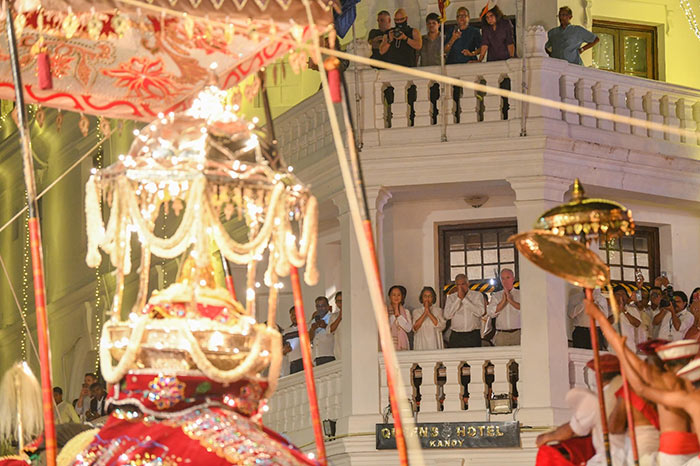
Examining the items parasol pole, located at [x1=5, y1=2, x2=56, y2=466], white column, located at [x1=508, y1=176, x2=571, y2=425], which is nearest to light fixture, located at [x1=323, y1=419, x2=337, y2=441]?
white column, located at [x1=508, y1=176, x2=571, y2=425]

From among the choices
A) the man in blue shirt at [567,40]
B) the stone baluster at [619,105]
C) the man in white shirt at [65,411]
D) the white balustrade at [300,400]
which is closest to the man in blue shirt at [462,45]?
the man in blue shirt at [567,40]

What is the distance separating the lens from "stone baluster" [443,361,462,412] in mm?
19172

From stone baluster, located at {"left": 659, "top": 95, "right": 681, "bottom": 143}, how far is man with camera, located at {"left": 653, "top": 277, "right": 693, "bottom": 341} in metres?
2.24

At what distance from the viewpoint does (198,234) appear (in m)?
8.58

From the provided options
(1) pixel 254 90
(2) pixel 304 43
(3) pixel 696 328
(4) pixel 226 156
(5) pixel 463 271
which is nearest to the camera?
(4) pixel 226 156

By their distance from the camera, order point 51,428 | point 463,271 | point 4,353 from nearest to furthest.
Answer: point 51,428 → point 463,271 → point 4,353

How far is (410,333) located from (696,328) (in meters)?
3.40

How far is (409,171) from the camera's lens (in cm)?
1994

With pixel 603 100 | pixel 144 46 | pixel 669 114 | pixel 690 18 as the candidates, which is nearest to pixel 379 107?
pixel 603 100

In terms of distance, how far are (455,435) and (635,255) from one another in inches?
166

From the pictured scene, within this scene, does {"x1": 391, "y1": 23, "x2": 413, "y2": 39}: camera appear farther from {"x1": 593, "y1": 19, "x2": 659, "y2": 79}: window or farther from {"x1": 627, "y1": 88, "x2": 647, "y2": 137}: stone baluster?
{"x1": 593, "y1": 19, "x2": 659, "y2": 79}: window

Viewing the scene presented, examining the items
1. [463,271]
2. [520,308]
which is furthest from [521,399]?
[463,271]

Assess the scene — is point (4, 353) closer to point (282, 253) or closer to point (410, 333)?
point (410, 333)

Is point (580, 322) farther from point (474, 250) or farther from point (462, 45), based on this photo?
point (462, 45)
